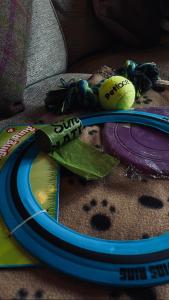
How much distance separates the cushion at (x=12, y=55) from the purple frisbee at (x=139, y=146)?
0.74 feet

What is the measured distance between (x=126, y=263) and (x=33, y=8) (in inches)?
30.1

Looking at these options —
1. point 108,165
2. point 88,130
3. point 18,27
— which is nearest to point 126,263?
point 108,165

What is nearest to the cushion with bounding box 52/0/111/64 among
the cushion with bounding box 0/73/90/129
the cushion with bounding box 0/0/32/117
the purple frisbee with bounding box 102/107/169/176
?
the cushion with bounding box 0/73/90/129

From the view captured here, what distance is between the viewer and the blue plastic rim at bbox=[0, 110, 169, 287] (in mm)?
573

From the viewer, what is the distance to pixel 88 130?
0.87 meters

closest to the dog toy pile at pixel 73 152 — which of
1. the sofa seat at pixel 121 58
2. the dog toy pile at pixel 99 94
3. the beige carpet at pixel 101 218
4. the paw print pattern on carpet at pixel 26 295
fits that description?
the beige carpet at pixel 101 218

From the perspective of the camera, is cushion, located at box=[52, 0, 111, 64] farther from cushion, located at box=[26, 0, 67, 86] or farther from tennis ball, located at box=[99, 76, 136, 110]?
tennis ball, located at box=[99, 76, 136, 110]

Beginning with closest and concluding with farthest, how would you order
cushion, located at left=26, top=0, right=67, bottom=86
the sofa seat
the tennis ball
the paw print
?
the paw print
the tennis ball
cushion, located at left=26, top=0, right=67, bottom=86
the sofa seat

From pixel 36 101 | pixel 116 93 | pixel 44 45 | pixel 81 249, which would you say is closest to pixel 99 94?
pixel 116 93

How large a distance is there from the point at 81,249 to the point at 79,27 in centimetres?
80

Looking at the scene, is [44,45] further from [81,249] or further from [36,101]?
[81,249]

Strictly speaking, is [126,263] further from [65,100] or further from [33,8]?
[33,8]

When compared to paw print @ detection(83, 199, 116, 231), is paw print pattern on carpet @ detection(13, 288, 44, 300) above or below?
below

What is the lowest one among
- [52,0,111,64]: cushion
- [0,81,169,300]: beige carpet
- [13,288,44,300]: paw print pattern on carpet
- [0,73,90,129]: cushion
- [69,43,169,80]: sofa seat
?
[13,288,44,300]: paw print pattern on carpet
